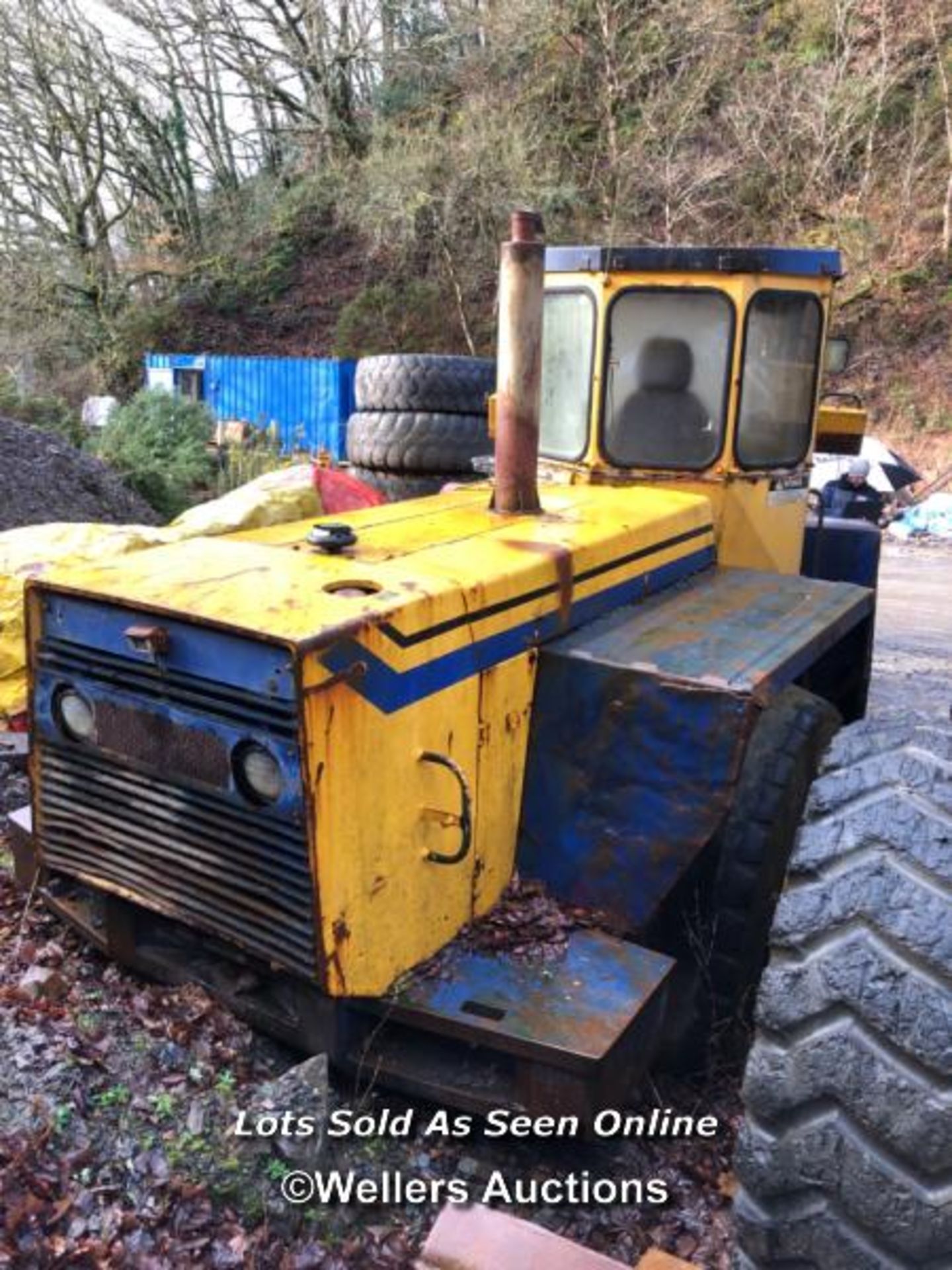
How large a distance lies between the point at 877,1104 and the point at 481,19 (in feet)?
85.4

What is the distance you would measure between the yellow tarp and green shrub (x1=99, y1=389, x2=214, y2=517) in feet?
11.1

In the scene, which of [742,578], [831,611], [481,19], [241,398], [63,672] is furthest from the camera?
[481,19]

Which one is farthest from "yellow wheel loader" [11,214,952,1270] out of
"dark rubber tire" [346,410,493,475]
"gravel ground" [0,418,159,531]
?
"gravel ground" [0,418,159,531]

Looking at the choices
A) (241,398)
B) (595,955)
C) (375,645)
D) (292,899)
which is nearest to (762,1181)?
(595,955)

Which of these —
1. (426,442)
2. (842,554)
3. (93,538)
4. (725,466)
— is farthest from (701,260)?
(93,538)

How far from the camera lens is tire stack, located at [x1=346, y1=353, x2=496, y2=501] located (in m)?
6.88

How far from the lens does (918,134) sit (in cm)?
1889

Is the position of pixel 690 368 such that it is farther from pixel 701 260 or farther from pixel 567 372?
pixel 567 372

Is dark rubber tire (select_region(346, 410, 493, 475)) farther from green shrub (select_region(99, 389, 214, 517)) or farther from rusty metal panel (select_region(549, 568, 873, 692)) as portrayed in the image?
green shrub (select_region(99, 389, 214, 517))

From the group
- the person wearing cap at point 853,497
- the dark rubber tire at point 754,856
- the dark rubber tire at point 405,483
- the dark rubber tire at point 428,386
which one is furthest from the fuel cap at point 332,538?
the person wearing cap at point 853,497

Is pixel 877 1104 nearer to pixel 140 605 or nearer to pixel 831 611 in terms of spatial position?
pixel 140 605

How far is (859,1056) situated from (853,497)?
8.16m

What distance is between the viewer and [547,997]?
2.91m

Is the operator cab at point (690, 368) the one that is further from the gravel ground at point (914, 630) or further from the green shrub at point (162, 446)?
the green shrub at point (162, 446)
